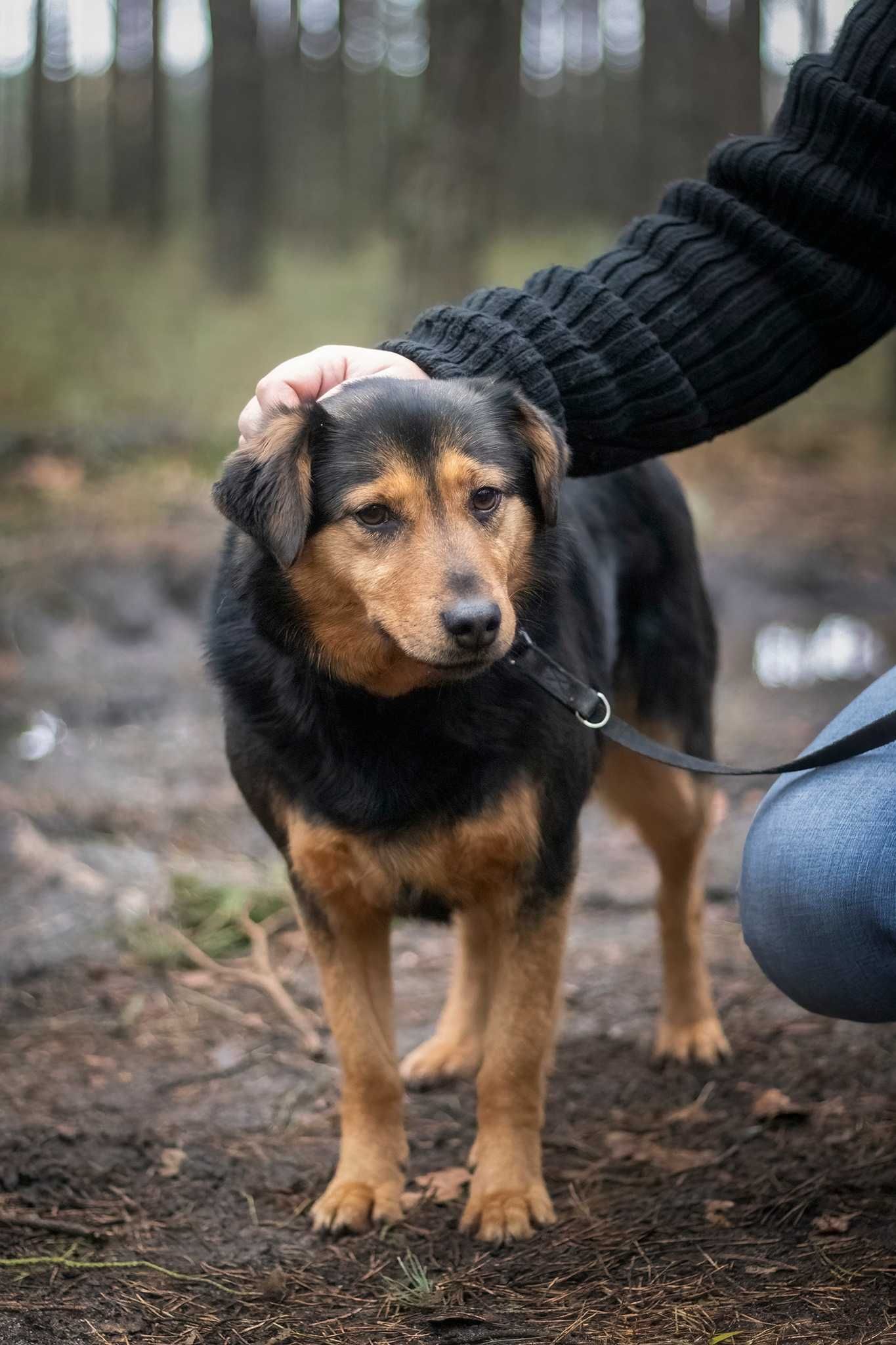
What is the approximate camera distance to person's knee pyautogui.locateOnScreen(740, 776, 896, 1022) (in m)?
2.29

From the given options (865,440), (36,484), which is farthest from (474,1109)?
(865,440)

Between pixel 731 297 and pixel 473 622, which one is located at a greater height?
pixel 731 297

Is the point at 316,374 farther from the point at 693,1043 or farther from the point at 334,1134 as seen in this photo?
the point at 693,1043

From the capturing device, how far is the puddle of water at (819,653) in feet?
24.6

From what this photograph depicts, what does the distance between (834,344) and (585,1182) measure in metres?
1.94

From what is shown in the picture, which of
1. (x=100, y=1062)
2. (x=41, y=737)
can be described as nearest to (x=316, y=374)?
(x=100, y=1062)

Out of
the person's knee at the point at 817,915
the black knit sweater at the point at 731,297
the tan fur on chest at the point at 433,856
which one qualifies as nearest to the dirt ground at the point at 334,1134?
the person's knee at the point at 817,915

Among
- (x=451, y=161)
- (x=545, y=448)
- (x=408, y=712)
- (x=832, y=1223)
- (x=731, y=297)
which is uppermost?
(x=451, y=161)

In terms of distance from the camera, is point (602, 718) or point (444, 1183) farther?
point (444, 1183)

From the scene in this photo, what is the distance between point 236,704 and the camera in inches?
112

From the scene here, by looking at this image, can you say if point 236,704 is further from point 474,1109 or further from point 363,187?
point 363,187

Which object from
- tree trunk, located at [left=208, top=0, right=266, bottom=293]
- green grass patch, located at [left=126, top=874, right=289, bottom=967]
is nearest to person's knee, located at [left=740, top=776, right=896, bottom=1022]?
green grass patch, located at [left=126, top=874, right=289, bottom=967]

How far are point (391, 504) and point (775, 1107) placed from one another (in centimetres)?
177

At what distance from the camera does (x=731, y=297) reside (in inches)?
110
